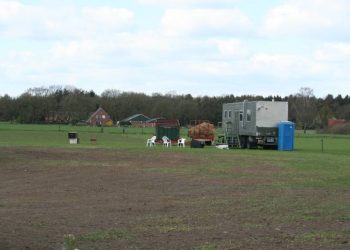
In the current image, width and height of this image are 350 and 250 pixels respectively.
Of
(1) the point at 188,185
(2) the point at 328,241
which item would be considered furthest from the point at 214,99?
(2) the point at 328,241

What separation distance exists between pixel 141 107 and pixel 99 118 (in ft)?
36.2

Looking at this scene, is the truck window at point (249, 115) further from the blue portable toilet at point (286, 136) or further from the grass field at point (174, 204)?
the grass field at point (174, 204)

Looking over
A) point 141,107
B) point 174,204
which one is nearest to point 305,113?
point 141,107

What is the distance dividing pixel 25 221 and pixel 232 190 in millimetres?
6866

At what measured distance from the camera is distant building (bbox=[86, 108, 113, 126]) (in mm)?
143125

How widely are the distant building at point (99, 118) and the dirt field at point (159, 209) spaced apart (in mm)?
119198

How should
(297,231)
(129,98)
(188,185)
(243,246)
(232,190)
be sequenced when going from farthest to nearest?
(129,98), (188,185), (232,190), (297,231), (243,246)

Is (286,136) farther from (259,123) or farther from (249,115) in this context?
(249,115)

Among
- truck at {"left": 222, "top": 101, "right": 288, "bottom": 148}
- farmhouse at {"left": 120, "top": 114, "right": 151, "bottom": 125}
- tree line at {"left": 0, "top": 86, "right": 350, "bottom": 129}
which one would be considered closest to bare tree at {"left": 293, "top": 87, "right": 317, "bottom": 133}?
tree line at {"left": 0, "top": 86, "right": 350, "bottom": 129}

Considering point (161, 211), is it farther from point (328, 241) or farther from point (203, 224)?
point (328, 241)

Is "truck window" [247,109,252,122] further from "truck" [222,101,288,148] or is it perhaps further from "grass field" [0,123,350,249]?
"grass field" [0,123,350,249]

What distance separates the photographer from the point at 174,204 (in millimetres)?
14008

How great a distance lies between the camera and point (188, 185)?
715 inches

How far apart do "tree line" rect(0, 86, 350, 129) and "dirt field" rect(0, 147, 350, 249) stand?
107045 mm
